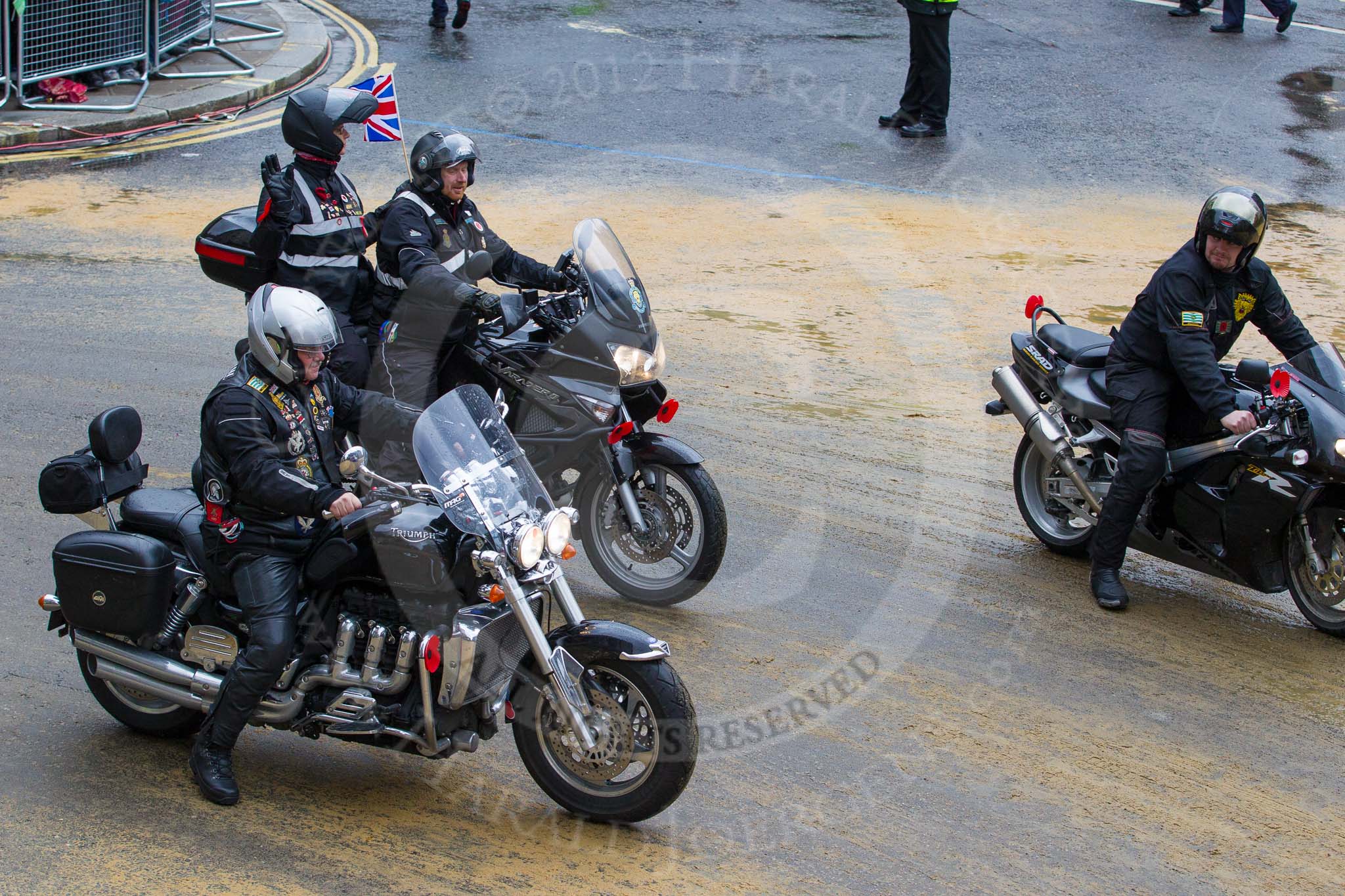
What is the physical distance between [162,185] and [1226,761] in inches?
396

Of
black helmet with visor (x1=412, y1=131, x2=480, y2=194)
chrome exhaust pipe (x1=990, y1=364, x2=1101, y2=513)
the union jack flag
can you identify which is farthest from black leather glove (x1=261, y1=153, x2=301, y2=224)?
chrome exhaust pipe (x1=990, y1=364, x2=1101, y2=513)

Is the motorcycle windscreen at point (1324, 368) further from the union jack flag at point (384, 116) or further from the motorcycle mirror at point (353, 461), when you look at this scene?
the union jack flag at point (384, 116)

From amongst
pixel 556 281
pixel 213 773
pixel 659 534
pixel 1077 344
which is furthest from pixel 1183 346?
pixel 213 773

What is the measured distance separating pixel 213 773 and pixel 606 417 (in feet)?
6.97

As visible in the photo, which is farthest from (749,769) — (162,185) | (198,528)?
(162,185)

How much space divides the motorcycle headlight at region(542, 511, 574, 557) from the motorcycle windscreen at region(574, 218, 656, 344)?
1722 millimetres

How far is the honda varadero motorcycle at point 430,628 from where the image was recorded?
13.7ft

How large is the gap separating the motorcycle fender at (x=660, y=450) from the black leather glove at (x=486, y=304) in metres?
0.81

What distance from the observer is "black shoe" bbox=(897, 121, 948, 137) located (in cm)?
1404

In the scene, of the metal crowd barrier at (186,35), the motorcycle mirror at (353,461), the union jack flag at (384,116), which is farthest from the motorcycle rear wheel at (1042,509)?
the metal crowd barrier at (186,35)

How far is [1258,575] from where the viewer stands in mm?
5996

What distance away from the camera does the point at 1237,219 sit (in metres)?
5.80

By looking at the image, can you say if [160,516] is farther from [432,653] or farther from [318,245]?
[318,245]

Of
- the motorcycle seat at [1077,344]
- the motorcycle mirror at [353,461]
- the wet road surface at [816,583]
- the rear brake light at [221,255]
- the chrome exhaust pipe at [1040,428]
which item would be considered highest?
the motorcycle mirror at [353,461]
